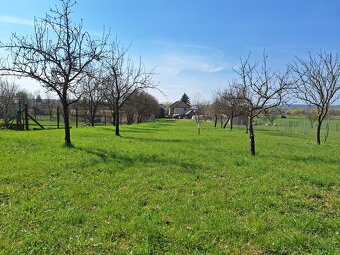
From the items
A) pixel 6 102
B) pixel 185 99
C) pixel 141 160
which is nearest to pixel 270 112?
pixel 141 160

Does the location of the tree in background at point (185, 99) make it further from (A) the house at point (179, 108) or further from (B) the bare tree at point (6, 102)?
(B) the bare tree at point (6, 102)

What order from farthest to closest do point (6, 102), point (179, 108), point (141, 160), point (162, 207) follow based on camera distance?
1. point (179, 108)
2. point (6, 102)
3. point (141, 160)
4. point (162, 207)

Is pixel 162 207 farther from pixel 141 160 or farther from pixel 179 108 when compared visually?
pixel 179 108

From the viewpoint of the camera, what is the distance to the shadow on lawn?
885 cm

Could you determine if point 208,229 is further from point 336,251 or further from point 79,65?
point 79,65

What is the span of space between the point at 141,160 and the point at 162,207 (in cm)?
433

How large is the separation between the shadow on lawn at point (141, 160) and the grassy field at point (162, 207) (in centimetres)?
6

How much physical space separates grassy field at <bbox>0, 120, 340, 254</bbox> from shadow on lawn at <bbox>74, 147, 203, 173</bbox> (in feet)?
0.21

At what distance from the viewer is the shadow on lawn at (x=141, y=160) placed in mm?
8852

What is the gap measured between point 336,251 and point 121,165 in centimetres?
598

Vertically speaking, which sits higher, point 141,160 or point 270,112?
point 270,112

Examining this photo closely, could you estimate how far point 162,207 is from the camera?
17.3 feet

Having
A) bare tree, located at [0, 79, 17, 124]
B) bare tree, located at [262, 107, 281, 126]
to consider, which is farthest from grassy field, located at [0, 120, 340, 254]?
bare tree, located at [0, 79, 17, 124]

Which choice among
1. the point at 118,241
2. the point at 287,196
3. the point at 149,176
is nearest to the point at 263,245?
the point at 118,241
